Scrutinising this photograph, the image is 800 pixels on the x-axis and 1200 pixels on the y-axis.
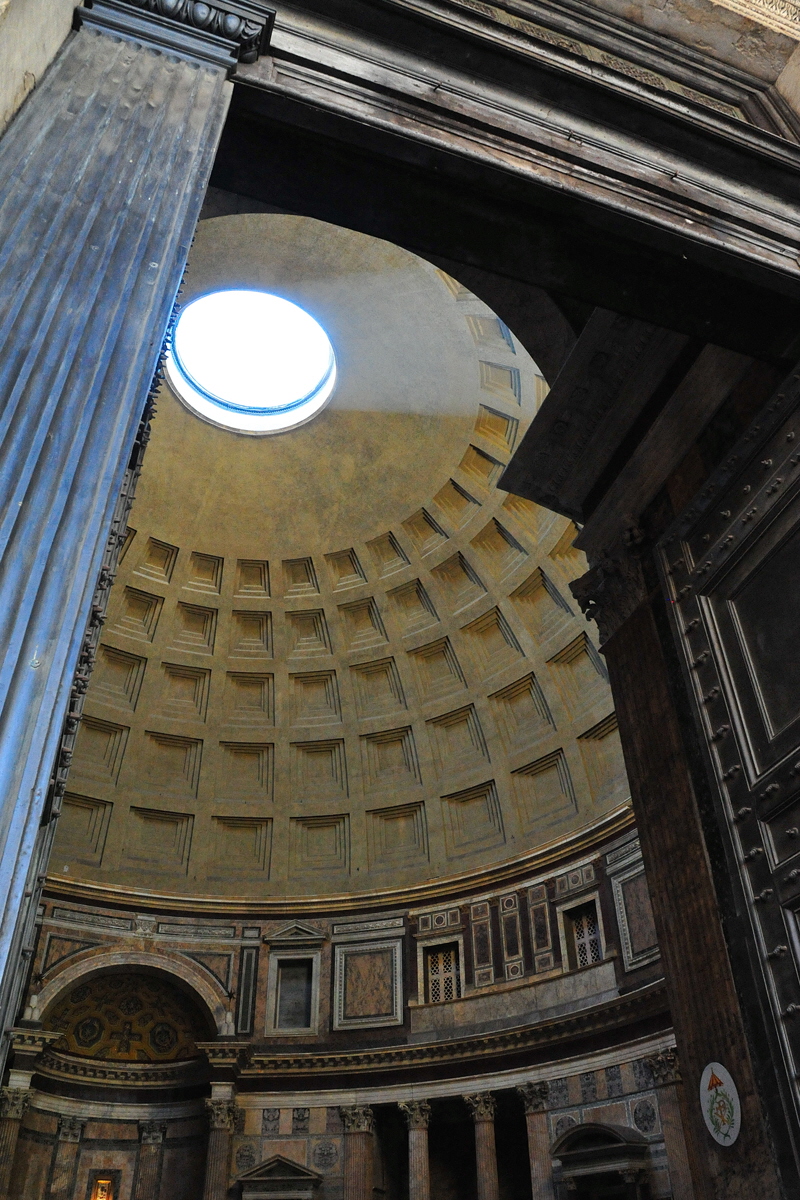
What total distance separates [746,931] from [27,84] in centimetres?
555

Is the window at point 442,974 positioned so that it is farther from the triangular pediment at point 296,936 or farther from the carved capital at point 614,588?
the carved capital at point 614,588

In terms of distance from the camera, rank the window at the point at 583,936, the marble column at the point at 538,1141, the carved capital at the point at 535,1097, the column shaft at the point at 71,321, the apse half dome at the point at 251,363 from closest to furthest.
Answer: the column shaft at the point at 71,321, the marble column at the point at 538,1141, the carved capital at the point at 535,1097, the window at the point at 583,936, the apse half dome at the point at 251,363

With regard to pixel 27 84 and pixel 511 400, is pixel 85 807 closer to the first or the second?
pixel 511 400

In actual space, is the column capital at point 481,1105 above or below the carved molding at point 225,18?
below

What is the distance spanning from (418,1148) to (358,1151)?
979 mm

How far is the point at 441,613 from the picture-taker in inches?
671

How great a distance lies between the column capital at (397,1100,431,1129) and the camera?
1421 centimetres

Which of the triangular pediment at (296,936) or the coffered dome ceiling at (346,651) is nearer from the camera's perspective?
the coffered dome ceiling at (346,651)

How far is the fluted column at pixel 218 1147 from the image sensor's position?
13.7 m

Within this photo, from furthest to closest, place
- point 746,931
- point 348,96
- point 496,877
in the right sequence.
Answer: point 496,877, point 746,931, point 348,96

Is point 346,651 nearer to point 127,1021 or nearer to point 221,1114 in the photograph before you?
point 127,1021

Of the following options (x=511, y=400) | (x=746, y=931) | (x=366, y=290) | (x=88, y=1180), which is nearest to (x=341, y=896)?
(x=88, y=1180)

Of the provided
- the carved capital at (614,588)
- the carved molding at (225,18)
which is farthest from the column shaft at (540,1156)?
the carved molding at (225,18)

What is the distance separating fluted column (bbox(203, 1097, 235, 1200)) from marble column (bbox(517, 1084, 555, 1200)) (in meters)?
4.57
